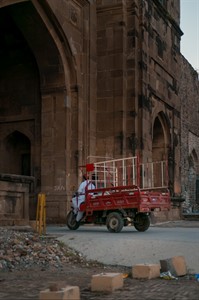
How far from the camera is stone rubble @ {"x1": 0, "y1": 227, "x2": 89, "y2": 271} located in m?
8.09

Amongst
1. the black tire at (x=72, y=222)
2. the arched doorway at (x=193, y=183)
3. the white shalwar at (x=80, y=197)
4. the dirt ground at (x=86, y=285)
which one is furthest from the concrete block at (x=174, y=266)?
the arched doorway at (x=193, y=183)

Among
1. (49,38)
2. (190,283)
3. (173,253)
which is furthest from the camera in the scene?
(49,38)

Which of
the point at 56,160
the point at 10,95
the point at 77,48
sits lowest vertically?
the point at 56,160

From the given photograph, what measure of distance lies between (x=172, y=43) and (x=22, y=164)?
947 cm

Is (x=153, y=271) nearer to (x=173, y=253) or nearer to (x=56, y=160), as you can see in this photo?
(x=173, y=253)

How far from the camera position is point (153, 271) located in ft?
23.1

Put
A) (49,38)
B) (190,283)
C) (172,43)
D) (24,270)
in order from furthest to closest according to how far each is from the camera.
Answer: (172,43) → (49,38) → (24,270) → (190,283)

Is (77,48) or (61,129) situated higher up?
(77,48)

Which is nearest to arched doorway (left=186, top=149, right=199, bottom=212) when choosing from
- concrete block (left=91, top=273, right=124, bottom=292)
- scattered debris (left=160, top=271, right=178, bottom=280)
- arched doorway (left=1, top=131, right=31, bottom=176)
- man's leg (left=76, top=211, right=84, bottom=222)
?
arched doorway (left=1, top=131, right=31, bottom=176)

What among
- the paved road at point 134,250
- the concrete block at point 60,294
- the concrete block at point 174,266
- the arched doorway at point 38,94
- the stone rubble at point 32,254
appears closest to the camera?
the concrete block at point 60,294

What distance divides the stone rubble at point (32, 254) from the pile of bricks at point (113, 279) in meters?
1.63

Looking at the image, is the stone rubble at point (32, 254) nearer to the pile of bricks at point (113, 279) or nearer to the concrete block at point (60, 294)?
the pile of bricks at point (113, 279)

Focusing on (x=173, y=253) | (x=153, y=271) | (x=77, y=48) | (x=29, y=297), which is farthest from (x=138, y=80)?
(x=29, y=297)

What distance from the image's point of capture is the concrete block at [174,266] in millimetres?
7268
